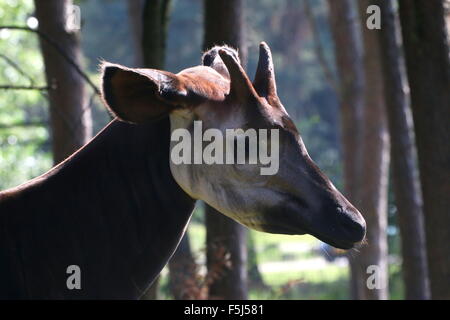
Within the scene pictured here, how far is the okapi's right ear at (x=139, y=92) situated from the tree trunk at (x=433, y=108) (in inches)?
126

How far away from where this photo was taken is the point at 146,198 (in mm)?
4059

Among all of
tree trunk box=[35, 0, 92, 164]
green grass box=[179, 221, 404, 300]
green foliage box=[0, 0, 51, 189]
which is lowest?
green grass box=[179, 221, 404, 300]

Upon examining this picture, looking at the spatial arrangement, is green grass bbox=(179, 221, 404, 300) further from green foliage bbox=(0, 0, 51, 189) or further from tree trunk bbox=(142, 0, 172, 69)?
green foliage bbox=(0, 0, 51, 189)

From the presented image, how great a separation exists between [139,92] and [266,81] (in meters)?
0.77

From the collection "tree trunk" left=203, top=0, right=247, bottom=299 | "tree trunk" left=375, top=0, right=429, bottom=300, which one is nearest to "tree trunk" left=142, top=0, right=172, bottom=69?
"tree trunk" left=203, top=0, right=247, bottom=299

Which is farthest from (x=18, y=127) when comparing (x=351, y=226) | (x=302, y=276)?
(x=351, y=226)

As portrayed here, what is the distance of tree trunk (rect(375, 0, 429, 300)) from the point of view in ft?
32.2

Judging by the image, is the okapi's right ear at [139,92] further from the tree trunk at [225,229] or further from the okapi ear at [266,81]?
the tree trunk at [225,229]

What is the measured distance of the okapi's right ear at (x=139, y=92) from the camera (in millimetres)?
3664

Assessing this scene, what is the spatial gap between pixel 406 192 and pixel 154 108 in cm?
715

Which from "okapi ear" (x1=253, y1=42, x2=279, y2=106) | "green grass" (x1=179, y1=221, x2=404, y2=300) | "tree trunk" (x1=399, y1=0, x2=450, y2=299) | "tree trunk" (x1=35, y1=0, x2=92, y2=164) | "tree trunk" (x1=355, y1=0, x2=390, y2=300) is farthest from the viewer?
"green grass" (x1=179, y1=221, x2=404, y2=300)

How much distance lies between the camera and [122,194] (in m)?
4.03
